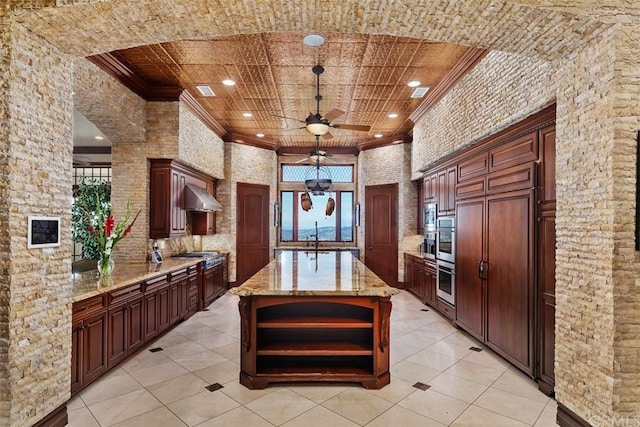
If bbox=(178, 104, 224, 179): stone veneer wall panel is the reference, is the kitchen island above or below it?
below

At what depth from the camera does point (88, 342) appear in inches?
126

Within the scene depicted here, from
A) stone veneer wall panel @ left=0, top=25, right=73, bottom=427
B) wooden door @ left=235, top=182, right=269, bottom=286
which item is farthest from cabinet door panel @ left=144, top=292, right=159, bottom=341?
wooden door @ left=235, top=182, right=269, bottom=286

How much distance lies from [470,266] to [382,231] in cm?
389

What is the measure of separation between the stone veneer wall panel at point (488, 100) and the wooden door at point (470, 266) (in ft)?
3.15

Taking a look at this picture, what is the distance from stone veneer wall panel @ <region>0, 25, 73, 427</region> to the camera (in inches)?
91.4

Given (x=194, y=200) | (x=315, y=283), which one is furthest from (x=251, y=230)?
(x=315, y=283)

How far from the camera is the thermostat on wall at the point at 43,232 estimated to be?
246 centimetres

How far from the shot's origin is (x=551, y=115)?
10.4ft

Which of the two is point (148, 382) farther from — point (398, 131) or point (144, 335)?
point (398, 131)

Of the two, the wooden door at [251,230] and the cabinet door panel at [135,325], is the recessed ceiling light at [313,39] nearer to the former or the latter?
the cabinet door panel at [135,325]

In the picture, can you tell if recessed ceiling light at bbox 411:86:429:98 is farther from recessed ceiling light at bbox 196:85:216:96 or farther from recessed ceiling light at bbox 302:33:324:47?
recessed ceiling light at bbox 196:85:216:96

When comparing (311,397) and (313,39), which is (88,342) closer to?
(311,397)

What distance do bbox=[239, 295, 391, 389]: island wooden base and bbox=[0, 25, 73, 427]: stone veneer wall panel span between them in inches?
56.8

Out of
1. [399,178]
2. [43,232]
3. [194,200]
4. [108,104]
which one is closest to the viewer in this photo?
[43,232]
